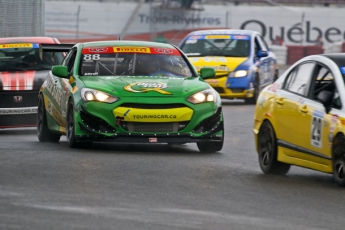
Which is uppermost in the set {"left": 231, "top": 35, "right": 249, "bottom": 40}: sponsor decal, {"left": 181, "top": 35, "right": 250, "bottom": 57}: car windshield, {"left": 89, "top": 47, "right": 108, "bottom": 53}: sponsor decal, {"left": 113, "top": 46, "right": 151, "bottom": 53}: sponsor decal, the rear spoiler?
{"left": 113, "top": 46, "right": 151, "bottom": 53}: sponsor decal

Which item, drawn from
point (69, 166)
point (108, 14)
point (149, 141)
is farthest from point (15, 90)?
point (108, 14)

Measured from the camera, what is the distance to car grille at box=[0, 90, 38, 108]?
53.4ft

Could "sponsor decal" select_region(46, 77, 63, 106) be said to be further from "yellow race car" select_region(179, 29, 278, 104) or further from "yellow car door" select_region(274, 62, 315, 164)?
"yellow race car" select_region(179, 29, 278, 104)

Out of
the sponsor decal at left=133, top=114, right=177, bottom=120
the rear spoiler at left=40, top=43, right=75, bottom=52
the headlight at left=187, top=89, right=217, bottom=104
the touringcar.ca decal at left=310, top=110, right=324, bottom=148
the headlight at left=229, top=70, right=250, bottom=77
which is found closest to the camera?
the touringcar.ca decal at left=310, top=110, right=324, bottom=148

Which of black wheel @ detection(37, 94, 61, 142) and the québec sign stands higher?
black wheel @ detection(37, 94, 61, 142)

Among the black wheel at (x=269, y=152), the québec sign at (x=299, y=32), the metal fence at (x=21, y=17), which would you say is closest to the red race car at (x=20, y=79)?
the black wheel at (x=269, y=152)

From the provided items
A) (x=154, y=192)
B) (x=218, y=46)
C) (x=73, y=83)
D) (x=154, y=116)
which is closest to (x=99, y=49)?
(x=73, y=83)

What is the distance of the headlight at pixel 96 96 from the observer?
11.8 meters

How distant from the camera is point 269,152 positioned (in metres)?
10.2

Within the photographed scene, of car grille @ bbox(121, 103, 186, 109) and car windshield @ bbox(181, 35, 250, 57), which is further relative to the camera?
car windshield @ bbox(181, 35, 250, 57)

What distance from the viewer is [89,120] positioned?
38.8 feet

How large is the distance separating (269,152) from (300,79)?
755 millimetres

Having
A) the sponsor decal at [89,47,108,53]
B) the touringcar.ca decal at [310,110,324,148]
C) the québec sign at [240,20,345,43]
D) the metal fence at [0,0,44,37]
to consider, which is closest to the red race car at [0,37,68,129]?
the sponsor decal at [89,47,108,53]

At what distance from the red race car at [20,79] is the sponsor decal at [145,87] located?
164 inches
